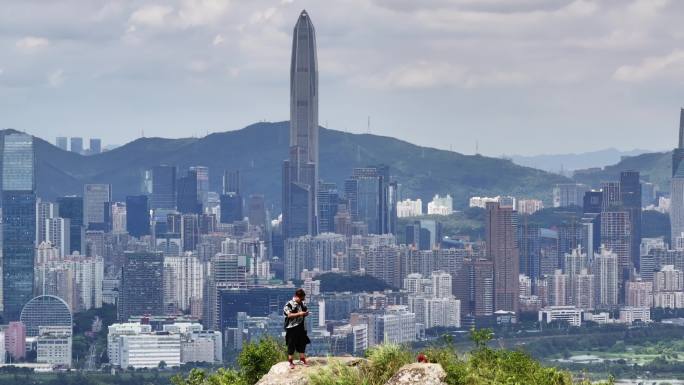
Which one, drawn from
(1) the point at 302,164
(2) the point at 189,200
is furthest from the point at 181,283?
(1) the point at 302,164

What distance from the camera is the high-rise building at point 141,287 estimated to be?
4943 inches

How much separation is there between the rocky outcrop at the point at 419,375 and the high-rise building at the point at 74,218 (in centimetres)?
14547

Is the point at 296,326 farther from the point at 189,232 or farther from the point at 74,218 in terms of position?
the point at 189,232

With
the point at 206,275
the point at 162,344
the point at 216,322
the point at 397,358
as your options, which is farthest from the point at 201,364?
the point at 397,358

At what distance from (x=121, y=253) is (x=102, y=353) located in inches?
1998

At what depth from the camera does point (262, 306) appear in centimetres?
12288

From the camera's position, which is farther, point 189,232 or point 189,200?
point 189,200

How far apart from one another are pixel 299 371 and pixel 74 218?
498 ft

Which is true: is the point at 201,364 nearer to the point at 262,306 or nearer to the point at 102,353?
the point at 102,353

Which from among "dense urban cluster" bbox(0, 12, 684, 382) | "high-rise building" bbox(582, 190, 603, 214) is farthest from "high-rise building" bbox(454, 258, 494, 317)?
"high-rise building" bbox(582, 190, 603, 214)

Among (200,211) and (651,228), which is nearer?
(651,228)

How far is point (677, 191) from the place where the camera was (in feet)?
597

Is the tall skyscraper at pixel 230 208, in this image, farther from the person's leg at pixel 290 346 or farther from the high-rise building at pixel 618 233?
the person's leg at pixel 290 346

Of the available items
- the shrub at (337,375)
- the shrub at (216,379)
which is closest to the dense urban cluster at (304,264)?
the shrub at (216,379)
